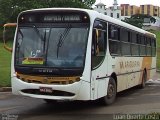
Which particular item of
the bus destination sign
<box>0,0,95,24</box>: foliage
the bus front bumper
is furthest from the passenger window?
<box>0,0,95,24</box>: foliage

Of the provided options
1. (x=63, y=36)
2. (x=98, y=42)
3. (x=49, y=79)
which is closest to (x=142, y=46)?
(x=98, y=42)

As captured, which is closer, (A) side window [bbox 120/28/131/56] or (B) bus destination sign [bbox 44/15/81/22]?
(B) bus destination sign [bbox 44/15/81/22]

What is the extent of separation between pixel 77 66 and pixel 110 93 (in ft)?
8.83

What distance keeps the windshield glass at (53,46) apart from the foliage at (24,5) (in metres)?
47.5

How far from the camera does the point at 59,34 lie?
1212 centimetres

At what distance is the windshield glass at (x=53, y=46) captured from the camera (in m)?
11.9

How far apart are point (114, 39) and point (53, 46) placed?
3.09m

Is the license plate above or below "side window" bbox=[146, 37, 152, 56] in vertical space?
below

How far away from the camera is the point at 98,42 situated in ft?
41.2

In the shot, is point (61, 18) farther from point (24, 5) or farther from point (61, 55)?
point (24, 5)

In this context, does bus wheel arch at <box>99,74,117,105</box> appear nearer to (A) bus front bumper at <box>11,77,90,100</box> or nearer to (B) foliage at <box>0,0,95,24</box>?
(A) bus front bumper at <box>11,77,90,100</box>

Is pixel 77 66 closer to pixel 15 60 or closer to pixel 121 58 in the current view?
pixel 15 60

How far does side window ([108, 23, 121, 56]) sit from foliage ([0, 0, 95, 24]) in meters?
44.8

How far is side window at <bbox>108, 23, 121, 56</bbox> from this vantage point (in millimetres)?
13955
